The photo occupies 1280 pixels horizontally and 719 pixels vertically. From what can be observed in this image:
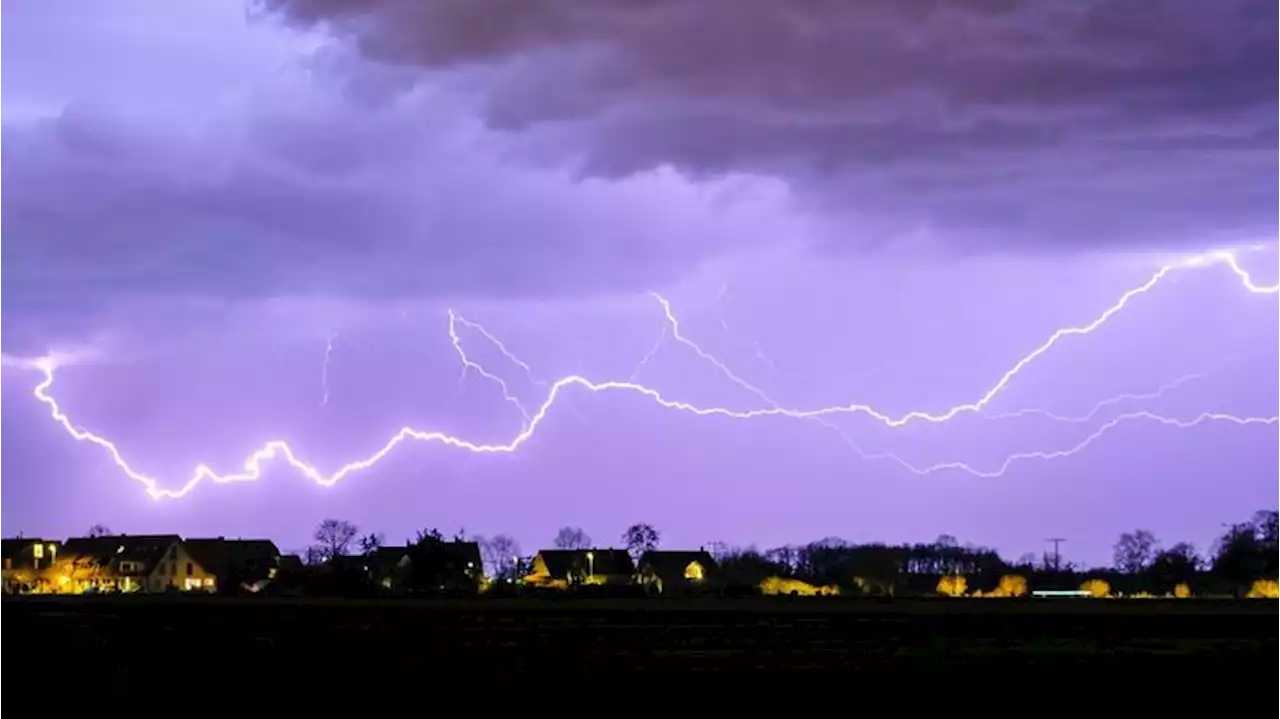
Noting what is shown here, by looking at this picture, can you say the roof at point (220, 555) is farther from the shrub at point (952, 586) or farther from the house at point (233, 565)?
the shrub at point (952, 586)

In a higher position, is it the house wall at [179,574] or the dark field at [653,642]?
the house wall at [179,574]

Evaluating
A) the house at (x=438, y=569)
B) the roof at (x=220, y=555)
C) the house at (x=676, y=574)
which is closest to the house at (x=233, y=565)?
the roof at (x=220, y=555)

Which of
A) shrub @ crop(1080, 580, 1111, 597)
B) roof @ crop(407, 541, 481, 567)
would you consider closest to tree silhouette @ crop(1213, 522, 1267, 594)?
shrub @ crop(1080, 580, 1111, 597)

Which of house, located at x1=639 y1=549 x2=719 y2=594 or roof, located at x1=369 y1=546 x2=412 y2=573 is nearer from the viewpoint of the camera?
roof, located at x1=369 y1=546 x2=412 y2=573

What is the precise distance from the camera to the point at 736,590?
521 feet

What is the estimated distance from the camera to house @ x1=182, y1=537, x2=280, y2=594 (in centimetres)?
17000

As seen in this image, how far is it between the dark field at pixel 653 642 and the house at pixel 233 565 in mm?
84553

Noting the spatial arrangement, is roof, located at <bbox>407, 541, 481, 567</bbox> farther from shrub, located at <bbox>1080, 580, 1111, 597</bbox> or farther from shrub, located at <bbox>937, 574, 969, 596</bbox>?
shrub, located at <bbox>1080, 580, 1111, 597</bbox>

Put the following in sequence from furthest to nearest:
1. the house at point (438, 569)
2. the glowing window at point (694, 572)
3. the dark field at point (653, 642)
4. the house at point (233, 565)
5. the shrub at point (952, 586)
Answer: the glowing window at point (694, 572) → the shrub at point (952, 586) → the house at point (233, 565) → the house at point (438, 569) → the dark field at point (653, 642)

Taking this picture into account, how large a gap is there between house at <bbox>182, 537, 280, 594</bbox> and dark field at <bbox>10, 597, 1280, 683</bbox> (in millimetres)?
84553

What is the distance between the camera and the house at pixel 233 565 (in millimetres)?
170000

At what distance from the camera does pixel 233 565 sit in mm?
179750

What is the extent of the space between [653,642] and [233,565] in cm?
13221

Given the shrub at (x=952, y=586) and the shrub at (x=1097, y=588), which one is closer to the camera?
the shrub at (x=1097, y=588)
